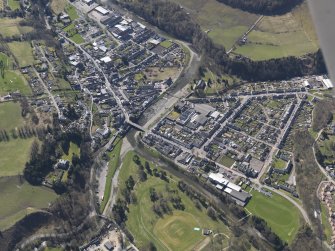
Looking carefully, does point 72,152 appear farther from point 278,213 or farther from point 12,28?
point 12,28

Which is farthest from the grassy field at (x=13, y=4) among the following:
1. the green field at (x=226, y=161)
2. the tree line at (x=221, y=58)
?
the green field at (x=226, y=161)

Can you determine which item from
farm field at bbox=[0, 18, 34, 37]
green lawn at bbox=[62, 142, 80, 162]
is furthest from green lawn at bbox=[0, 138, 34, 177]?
farm field at bbox=[0, 18, 34, 37]

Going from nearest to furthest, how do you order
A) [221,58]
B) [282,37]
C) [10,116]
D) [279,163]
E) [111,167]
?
[279,163], [111,167], [10,116], [221,58], [282,37]

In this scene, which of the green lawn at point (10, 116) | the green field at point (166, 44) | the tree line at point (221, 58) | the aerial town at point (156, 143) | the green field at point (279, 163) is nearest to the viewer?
the aerial town at point (156, 143)

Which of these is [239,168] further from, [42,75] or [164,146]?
[42,75]

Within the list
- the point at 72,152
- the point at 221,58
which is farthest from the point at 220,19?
the point at 72,152

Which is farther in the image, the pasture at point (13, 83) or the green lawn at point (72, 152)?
the pasture at point (13, 83)

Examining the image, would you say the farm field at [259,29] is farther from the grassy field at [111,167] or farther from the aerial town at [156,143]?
the grassy field at [111,167]

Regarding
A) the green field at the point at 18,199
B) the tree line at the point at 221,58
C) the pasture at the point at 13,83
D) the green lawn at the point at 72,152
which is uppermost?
the tree line at the point at 221,58
